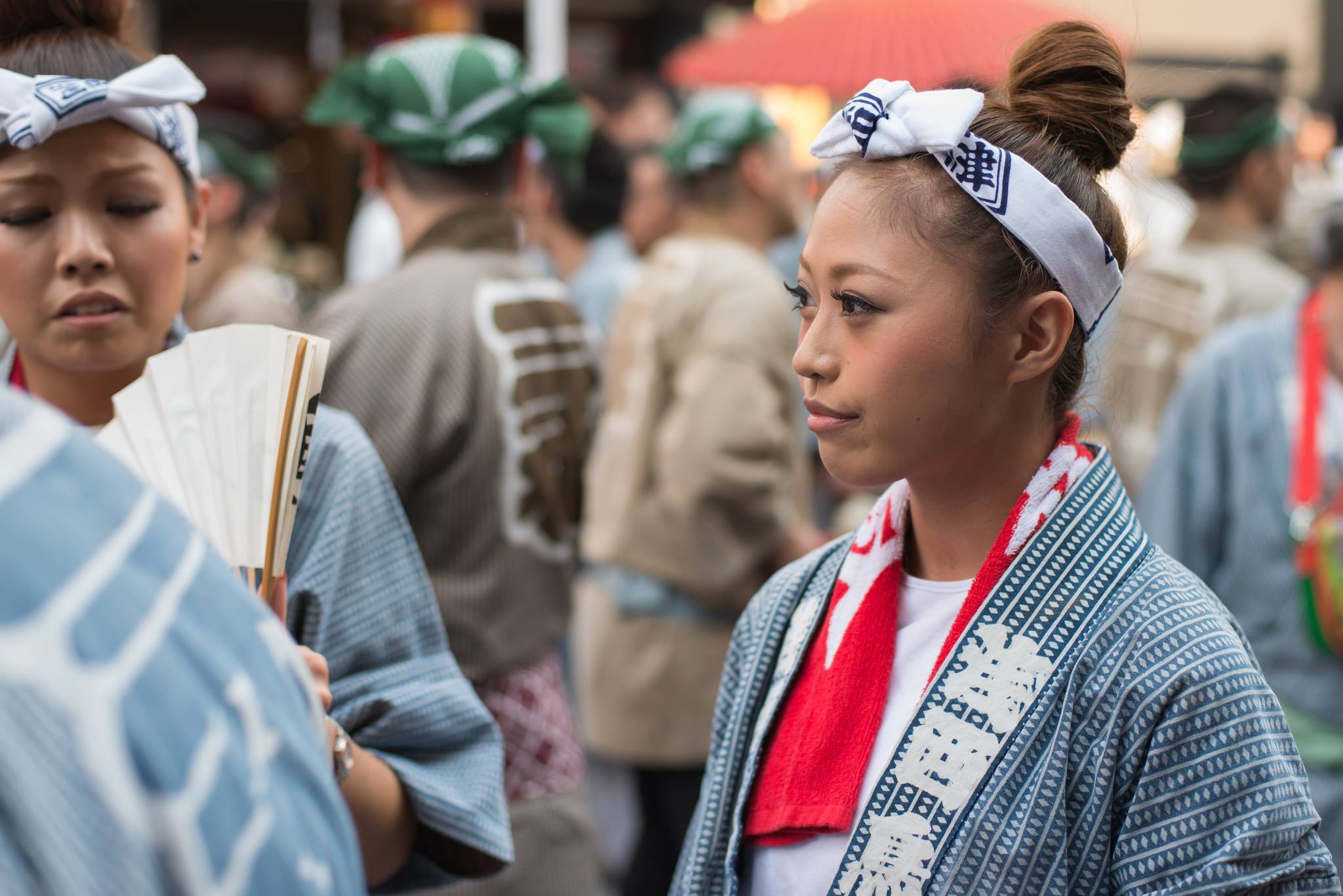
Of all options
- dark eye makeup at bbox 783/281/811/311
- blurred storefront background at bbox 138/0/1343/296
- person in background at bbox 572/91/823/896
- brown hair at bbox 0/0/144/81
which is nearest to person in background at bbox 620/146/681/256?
blurred storefront background at bbox 138/0/1343/296

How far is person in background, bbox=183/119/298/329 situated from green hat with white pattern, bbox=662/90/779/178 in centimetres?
157

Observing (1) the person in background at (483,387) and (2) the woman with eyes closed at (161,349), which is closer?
(2) the woman with eyes closed at (161,349)

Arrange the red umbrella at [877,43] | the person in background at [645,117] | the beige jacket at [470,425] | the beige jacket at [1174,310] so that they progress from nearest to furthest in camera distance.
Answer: the beige jacket at [470,425]
the red umbrella at [877,43]
the beige jacket at [1174,310]
the person in background at [645,117]

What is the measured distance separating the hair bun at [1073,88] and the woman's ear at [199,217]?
3.53 feet

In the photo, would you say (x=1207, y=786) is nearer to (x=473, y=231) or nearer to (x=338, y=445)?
(x=338, y=445)

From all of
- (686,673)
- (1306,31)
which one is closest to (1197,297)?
(686,673)

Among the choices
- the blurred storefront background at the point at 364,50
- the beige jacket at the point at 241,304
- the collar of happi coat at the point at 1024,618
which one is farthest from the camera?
the blurred storefront background at the point at 364,50

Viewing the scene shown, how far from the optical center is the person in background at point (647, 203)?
20.2 feet

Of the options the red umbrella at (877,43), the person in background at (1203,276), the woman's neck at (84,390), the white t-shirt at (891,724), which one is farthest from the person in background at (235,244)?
the white t-shirt at (891,724)

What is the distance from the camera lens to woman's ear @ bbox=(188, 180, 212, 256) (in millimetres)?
1761

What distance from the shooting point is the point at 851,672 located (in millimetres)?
1477

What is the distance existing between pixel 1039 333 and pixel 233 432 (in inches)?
34.0

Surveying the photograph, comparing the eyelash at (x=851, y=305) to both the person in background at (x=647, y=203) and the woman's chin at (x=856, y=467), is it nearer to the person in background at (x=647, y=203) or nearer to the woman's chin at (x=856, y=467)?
the woman's chin at (x=856, y=467)

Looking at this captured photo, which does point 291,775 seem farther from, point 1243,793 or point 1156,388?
point 1156,388
